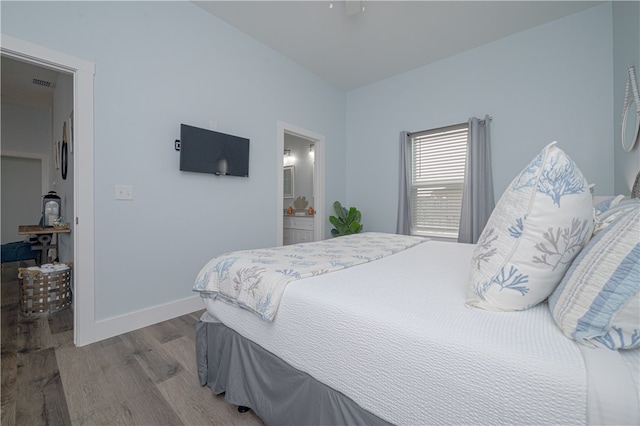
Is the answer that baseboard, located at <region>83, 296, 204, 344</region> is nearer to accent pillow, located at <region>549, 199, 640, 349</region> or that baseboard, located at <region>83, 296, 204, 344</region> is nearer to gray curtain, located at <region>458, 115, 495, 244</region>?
accent pillow, located at <region>549, 199, 640, 349</region>

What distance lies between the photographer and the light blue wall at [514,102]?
256 centimetres

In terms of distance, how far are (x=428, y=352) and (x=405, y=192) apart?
3.17 meters

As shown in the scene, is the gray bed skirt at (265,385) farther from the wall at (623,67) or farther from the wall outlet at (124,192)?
the wall at (623,67)

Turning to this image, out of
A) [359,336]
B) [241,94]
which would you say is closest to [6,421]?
[359,336]

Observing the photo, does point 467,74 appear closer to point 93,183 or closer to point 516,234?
point 516,234

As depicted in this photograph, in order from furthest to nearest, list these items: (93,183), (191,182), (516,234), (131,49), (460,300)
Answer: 1. (191,182)
2. (131,49)
3. (93,183)
4. (460,300)
5. (516,234)

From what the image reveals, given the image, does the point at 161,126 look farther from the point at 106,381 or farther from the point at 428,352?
the point at 428,352

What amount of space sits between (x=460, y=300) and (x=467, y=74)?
3.41 m

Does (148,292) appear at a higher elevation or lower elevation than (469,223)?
lower

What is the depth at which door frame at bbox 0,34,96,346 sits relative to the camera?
1.92 m

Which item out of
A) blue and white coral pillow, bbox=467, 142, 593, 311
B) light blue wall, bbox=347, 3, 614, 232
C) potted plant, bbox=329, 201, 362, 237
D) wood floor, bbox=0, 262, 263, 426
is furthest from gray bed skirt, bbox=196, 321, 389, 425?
light blue wall, bbox=347, 3, 614, 232

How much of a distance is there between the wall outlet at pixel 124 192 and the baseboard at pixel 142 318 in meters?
0.95

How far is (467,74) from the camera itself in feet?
10.8

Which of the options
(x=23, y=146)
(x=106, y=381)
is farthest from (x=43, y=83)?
(x=106, y=381)
